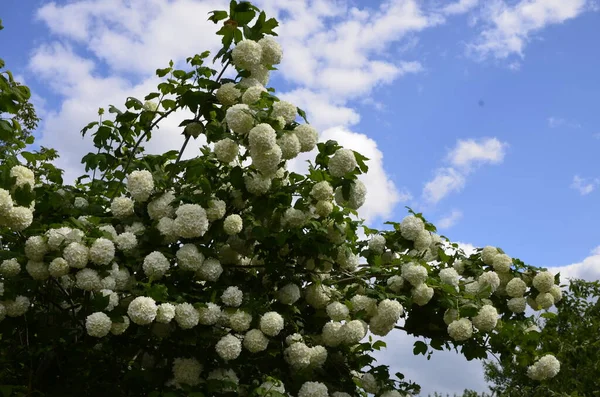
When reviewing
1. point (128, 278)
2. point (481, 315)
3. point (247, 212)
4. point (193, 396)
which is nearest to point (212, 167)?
point (247, 212)

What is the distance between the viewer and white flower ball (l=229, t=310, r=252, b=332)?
4.10 metres

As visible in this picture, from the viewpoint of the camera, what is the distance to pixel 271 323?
4.13 meters

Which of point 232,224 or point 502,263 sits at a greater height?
point 502,263

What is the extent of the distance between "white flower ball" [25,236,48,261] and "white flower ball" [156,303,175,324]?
78 centimetres

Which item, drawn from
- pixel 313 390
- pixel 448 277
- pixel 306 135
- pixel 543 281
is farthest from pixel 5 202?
pixel 543 281

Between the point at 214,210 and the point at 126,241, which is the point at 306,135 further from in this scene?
the point at 126,241

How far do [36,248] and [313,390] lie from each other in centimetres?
189

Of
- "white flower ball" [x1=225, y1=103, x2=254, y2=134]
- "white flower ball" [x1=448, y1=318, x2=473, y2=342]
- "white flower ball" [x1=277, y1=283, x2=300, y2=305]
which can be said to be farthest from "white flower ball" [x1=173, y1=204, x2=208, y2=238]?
"white flower ball" [x1=448, y1=318, x2=473, y2=342]

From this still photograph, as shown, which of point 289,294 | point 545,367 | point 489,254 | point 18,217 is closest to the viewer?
point 18,217

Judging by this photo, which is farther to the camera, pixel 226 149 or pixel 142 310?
pixel 226 149

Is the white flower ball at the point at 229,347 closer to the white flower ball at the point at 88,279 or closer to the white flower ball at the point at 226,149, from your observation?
the white flower ball at the point at 88,279

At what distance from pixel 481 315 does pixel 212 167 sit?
2.13 metres

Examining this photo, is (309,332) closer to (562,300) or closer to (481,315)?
(481,315)

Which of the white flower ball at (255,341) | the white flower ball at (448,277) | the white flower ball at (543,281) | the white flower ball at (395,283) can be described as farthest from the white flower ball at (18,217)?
the white flower ball at (543,281)
